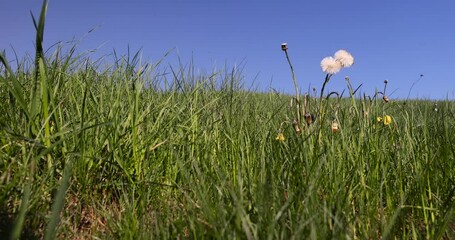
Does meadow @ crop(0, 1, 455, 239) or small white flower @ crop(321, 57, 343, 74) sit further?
small white flower @ crop(321, 57, 343, 74)

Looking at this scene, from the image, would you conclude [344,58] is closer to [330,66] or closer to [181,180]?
[330,66]

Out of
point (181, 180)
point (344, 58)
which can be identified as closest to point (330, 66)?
point (344, 58)

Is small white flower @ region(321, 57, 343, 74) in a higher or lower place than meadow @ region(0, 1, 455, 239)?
higher

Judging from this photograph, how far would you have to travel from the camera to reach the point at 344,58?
195 centimetres

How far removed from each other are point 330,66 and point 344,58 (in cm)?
9

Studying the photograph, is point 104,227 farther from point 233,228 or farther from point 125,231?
point 233,228

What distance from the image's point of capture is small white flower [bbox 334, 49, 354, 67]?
194cm

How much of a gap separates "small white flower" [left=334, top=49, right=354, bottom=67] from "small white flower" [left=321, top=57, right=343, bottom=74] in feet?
0.08

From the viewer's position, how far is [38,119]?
1.71 m

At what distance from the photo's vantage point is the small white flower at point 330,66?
189 centimetres

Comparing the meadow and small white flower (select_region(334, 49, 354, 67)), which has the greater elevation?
small white flower (select_region(334, 49, 354, 67))

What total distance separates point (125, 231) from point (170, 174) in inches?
23.0

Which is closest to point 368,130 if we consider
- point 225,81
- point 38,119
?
point 38,119

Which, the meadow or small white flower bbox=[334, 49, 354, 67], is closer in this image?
the meadow
